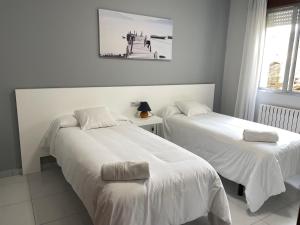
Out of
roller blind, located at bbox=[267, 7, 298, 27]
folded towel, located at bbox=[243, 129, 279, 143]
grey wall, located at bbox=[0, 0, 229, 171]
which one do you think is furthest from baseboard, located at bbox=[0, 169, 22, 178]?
roller blind, located at bbox=[267, 7, 298, 27]

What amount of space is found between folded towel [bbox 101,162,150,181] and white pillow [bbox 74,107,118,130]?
117cm

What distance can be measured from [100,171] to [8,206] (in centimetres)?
121

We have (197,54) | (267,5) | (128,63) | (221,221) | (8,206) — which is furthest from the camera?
(197,54)

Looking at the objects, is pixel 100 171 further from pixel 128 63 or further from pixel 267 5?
pixel 267 5

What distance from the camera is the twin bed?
149 cm

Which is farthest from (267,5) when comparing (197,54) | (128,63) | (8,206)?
(8,206)

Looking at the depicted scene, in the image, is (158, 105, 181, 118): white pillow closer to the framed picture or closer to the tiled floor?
the framed picture

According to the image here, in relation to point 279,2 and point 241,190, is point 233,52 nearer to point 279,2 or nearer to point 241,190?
point 279,2

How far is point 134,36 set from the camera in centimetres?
320

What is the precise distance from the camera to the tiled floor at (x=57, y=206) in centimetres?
200

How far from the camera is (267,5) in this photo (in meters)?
3.58

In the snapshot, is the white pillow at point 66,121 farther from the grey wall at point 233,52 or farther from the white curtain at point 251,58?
the grey wall at point 233,52

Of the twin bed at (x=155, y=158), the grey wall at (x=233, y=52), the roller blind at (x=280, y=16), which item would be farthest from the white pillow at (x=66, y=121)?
the roller blind at (x=280, y=16)

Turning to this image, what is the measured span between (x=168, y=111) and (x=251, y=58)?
1.62 m
